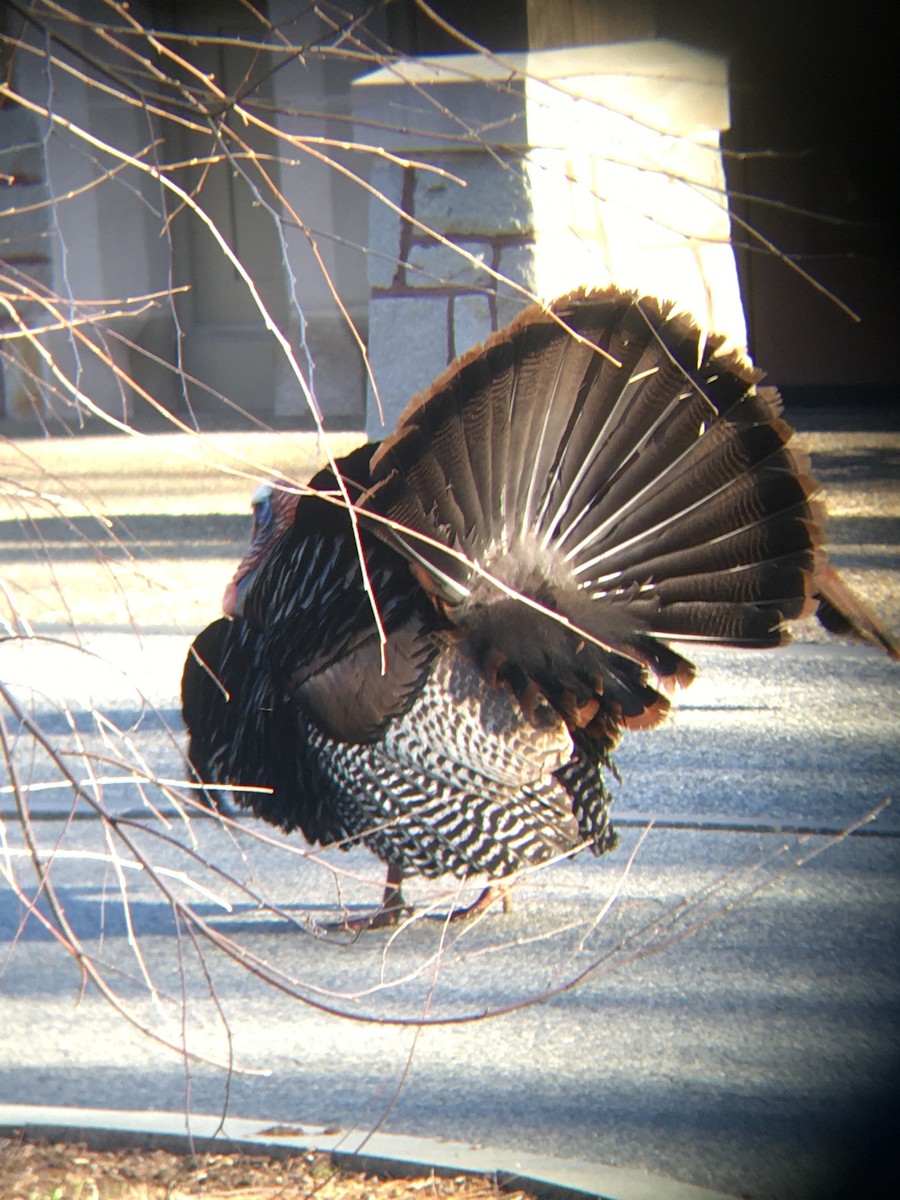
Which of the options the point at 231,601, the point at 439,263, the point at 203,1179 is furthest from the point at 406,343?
the point at 203,1179

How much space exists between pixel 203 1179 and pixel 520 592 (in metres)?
1.19

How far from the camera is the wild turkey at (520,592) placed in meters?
2.74

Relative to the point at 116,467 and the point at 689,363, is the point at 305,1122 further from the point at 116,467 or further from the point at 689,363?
the point at 116,467

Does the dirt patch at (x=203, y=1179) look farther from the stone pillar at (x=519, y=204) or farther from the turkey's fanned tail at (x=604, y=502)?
the stone pillar at (x=519, y=204)

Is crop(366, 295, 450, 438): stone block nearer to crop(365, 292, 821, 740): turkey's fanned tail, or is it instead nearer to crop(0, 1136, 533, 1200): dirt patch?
crop(365, 292, 821, 740): turkey's fanned tail

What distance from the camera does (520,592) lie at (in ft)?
9.07

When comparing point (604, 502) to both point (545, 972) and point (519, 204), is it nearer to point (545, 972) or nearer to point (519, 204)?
point (545, 972)

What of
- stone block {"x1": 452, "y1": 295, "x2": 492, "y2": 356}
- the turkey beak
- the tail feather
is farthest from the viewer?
stone block {"x1": 452, "y1": 295, "x2": 492, "y2": 356}

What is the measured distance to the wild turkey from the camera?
2.74m

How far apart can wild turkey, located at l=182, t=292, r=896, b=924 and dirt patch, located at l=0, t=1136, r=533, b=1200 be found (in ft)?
2.65

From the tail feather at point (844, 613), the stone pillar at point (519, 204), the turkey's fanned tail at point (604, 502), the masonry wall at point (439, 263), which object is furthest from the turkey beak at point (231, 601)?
the stone pillar at point (519, 204)

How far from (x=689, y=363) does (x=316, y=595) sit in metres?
0.92

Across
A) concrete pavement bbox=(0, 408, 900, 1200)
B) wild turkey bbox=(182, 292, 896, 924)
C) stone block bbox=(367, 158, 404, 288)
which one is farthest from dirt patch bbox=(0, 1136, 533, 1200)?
stone block bbox=(367, 158, 404, 288)

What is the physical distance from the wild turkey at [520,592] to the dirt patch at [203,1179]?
31.8 inches
